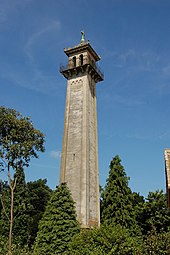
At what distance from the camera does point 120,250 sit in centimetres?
1448

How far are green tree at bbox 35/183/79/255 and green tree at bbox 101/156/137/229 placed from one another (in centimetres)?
333

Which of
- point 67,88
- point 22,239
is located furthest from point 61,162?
point 22,239

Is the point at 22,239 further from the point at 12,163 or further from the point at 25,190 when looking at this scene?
the point at 12,163

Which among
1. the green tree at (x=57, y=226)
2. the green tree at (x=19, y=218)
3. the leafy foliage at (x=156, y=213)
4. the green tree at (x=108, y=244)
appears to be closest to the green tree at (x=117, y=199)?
the leafy foliage at (x=156, y=213)

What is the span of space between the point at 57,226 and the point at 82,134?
31.6ft

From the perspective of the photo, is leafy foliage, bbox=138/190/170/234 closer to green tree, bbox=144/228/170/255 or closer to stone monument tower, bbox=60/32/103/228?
stone monument tower, bbox=60/32/103/228

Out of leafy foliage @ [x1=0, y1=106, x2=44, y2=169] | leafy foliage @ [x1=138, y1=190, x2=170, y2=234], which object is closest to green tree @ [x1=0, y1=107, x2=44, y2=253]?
leafy foliage @ [x1=0, y1=106, x2=44, y2=169]

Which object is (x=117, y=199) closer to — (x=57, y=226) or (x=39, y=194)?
(x=57, y=226)

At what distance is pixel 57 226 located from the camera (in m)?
20.0

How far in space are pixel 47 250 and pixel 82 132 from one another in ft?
37.2

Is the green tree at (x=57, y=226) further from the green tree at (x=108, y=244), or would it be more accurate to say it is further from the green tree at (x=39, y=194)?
the green tree at (x=39, y=194)

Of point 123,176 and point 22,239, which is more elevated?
point 123,176

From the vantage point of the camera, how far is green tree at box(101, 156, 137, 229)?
2256 cm

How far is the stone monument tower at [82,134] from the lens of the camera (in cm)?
2497
